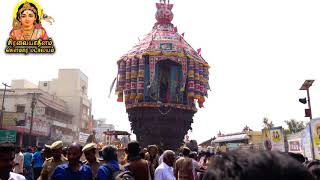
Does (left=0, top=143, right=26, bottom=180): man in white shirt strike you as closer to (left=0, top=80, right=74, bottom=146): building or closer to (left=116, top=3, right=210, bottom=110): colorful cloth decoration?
(left=116, top=3, right=210, bottom=110): colorful cloth decoration

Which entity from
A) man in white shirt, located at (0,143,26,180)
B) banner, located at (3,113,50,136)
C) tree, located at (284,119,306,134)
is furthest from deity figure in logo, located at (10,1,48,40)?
tree, located at (284,119,306,134)

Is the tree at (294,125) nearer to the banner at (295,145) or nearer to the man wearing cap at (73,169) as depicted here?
the banner at (295,145)

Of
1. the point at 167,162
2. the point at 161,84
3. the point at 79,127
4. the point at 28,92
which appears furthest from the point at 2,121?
the point at 167,162

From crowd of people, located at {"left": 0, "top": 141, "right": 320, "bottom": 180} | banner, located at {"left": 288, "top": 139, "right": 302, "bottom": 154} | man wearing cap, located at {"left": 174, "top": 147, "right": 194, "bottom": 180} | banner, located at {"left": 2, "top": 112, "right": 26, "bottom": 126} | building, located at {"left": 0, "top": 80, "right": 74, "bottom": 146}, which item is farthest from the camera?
building, located at {"left": 0, "top": 80, "right": 74, "bottom": 146}

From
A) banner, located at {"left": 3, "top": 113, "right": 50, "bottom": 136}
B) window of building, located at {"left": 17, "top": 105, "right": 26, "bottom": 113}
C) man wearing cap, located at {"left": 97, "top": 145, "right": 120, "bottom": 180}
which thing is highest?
window of building, located at {"left": 17, "top": 105, "right": 26, "bottom": 113}

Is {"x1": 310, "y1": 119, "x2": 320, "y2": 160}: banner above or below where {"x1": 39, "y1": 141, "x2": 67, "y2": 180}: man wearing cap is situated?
above

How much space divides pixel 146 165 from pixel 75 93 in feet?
184

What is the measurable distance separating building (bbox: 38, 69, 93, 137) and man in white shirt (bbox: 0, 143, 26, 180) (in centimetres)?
5453

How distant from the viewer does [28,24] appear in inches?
717

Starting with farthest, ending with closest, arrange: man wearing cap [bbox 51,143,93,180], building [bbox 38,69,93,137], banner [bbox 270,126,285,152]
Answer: building [bbox 38,69,93,137]
banner [bbox 270,126,285,152]
man wearing cap [bbox 51,143,93,180]

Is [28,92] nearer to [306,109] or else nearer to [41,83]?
[41,83]

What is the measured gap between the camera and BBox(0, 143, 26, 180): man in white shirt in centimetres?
354

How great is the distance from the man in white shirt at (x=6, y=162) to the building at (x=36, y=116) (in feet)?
110

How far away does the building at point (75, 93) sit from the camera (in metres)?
58.4
